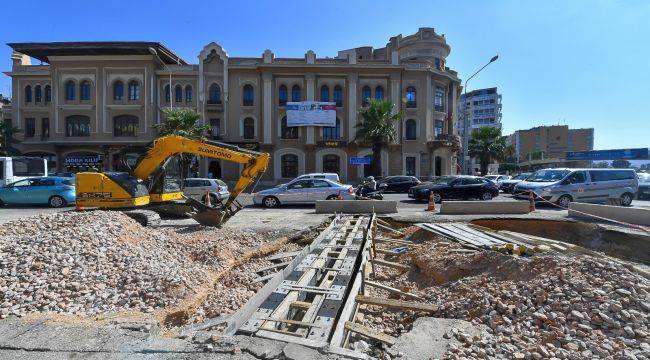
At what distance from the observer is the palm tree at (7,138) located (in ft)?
109

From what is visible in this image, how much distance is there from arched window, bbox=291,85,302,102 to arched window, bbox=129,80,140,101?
47.6 ft

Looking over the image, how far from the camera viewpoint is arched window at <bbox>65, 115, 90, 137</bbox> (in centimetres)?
3506

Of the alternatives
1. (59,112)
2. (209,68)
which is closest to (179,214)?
(209,68)

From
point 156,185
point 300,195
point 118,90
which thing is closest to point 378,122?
point 300,195

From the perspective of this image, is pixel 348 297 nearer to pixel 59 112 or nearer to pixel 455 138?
pixel 455 138

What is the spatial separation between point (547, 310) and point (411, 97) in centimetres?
3498

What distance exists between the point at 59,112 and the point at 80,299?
124 ft

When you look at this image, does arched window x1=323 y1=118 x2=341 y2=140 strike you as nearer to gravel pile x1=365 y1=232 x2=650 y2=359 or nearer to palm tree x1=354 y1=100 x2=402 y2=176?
palm tree x1=354 y1=100 x2=402 y2=176

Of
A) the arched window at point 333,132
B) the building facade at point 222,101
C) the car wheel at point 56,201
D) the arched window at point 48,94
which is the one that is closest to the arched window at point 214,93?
the building facade at point 222,101

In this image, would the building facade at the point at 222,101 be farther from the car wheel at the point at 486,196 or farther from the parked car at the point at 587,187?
the parked car at the point at 587,187

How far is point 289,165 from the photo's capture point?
36625 mm

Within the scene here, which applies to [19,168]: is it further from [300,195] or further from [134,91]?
[300,195]

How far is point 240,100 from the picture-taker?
35.9 m

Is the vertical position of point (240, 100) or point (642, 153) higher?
point (240, 100)
